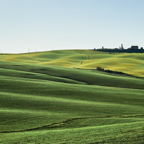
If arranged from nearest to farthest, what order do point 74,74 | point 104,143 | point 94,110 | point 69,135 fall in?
1. point 104,143
2. point 69,135
3. point 94,110
4. point 74,74

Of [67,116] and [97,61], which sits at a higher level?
[97,61]

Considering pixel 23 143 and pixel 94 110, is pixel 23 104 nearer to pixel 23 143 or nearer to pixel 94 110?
pixel 94 110

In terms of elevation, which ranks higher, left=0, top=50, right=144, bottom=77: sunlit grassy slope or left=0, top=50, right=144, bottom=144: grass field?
left=0, top=50, right=144, bottom=77: sunlit grassy slope

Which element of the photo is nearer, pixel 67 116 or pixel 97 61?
pixel 67 116

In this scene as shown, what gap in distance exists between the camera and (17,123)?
37.9ft

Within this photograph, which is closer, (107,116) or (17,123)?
(17,123)

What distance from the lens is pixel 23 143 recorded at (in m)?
8.62

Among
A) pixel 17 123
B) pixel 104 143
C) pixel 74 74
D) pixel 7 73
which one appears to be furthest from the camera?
pixel 74 74

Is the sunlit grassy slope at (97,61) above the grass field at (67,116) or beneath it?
above

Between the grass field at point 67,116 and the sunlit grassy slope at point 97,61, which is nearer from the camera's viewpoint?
the grass field at point 67,116

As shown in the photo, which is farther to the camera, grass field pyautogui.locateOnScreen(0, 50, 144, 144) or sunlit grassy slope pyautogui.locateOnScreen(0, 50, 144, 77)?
sunlit grassy slope pyautogui.locateOnScreen(0, 50, 144, 77)

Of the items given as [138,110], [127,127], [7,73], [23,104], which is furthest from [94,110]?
[7,73]

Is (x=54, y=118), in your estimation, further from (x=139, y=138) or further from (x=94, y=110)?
(x=139, y=138)

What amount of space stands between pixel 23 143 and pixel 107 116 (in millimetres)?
5800
